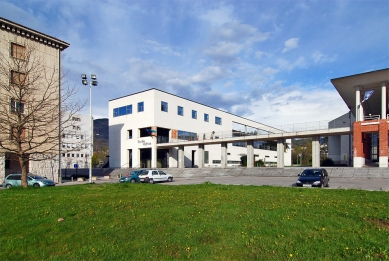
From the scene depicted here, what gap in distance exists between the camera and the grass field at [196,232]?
16.2 feet

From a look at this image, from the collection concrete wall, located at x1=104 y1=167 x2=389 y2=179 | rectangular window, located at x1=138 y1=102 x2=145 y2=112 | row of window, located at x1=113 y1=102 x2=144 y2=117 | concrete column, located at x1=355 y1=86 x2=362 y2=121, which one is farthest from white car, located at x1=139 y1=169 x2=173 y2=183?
row of window, located at x1=113 y1=102 x2=144 y2=117

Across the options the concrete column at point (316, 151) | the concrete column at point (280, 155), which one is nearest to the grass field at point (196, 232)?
the concrete column at point (316, 151)

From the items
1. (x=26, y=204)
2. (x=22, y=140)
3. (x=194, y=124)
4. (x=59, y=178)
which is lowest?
(x=59, y=178)

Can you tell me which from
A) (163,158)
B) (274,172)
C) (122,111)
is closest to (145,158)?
(163,158)

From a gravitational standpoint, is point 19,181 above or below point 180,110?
below

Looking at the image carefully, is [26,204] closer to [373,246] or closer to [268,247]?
[268,247]

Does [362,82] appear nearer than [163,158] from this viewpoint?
Yes

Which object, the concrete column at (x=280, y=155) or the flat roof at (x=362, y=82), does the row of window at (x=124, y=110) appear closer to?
the concrete column at (x=280, y=155)

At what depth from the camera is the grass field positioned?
4.94 metres

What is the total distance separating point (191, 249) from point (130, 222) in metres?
2.26

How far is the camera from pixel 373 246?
5016 mm

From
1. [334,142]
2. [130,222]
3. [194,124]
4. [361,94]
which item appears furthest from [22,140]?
[334,142]

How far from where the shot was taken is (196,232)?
598 cm

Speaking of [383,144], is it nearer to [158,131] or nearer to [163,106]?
[163,106]
